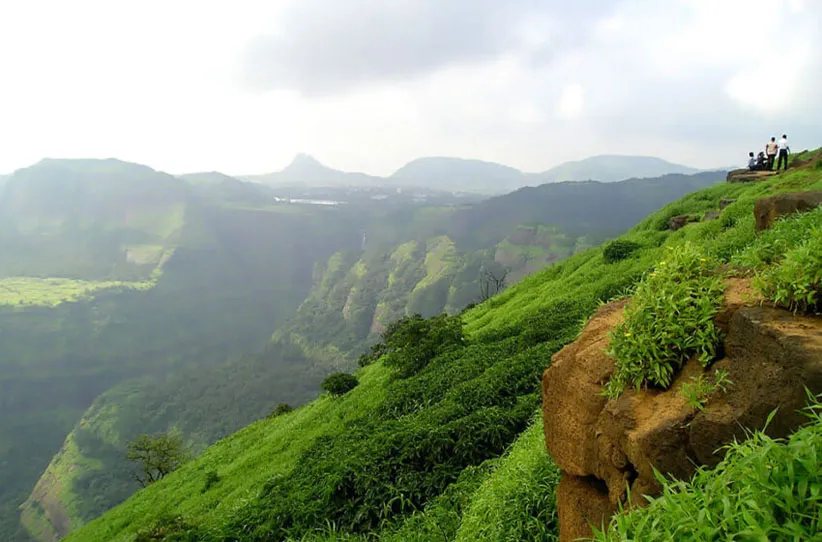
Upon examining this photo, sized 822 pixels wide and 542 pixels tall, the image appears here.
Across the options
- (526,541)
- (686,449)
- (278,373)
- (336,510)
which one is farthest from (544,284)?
(278,373)

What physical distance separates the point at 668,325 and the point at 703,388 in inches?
22.8

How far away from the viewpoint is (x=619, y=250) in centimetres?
2144

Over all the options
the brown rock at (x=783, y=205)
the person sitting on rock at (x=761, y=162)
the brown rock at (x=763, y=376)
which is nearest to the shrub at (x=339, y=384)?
the brown rock at (x=783, y=205)

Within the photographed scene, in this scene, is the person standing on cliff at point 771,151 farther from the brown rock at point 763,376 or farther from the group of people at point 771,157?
the brown rock at point 763,376

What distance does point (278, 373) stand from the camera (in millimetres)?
175375

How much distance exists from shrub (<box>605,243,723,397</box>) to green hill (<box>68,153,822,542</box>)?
4.54 feet

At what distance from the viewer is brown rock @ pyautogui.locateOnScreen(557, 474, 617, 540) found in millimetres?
4422

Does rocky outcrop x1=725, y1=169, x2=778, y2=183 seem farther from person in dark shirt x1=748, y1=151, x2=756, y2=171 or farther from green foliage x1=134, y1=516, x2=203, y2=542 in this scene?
green foliage x1=134, y1=516, x2=203, y2=542

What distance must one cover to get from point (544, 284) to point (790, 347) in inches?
A: 908

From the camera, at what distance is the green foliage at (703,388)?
3.65 meters

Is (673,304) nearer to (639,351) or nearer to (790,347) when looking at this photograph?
(639,351)

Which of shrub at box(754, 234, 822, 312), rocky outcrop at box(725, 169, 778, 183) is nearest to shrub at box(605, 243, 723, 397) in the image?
shrub at box(754, 234, 822, 312)

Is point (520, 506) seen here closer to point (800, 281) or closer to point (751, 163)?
point (800, 281)

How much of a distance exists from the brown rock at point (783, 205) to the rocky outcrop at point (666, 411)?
4.68 meters
